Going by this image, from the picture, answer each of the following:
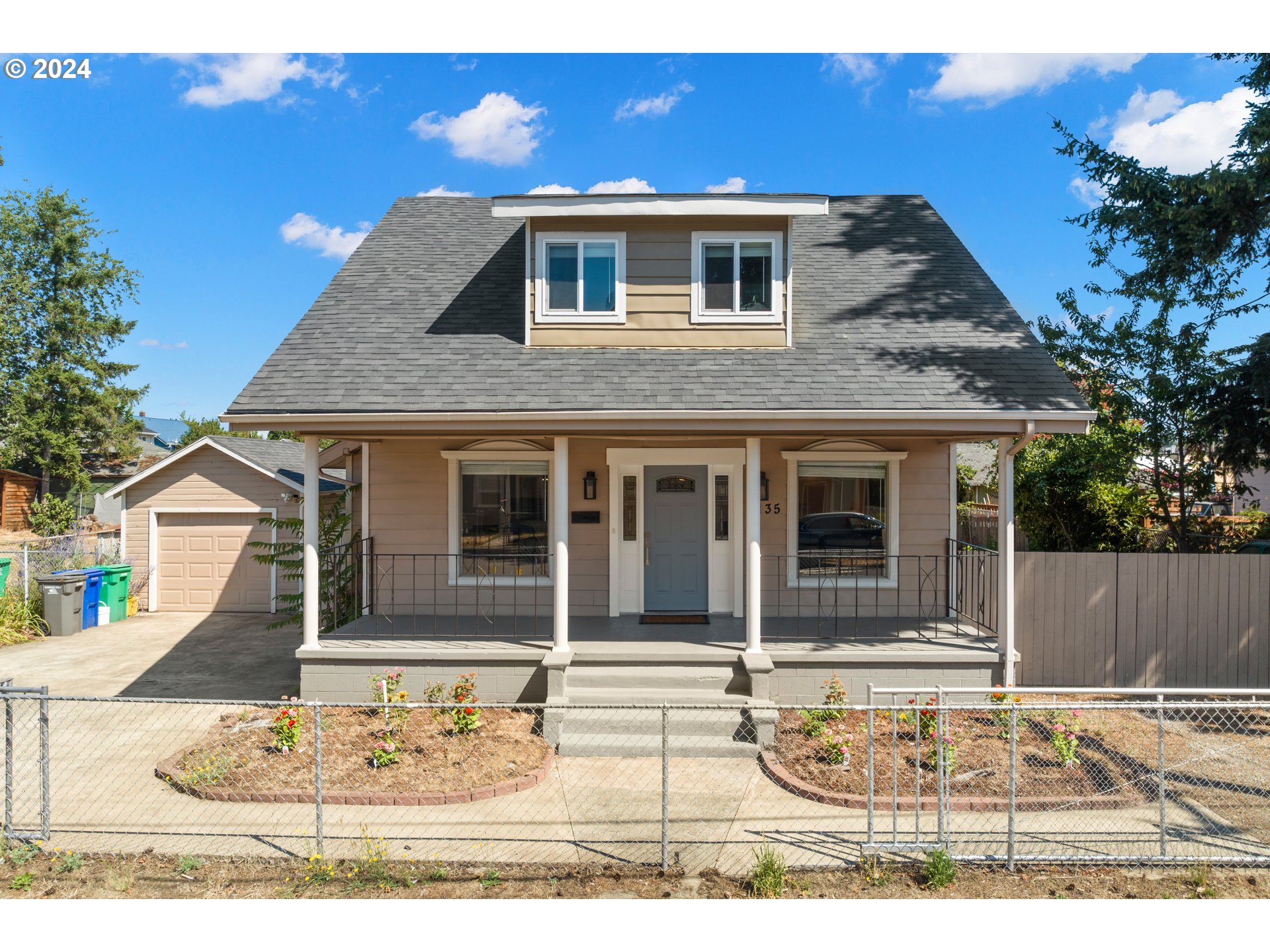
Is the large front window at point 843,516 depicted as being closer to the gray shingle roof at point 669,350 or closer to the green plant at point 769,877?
the gray shingle roof at point 669,350

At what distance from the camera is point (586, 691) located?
7.51 meters

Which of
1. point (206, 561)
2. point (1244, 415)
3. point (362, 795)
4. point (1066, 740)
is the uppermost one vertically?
point (1244, 415)

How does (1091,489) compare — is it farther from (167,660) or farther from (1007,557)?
(167,660)

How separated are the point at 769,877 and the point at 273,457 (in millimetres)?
14969

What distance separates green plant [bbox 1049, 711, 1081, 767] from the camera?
613 centimetres

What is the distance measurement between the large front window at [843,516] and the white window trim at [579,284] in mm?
3292

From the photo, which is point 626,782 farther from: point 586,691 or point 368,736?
point 368,736

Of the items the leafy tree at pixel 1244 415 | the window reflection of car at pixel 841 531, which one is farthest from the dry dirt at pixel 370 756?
the leafy tree at pixel 1244 415

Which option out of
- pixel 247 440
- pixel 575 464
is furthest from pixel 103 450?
pixel 575 464

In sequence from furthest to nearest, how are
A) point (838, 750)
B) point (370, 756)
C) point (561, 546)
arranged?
1. point (561, 546)
2. point (370, 756)
3. point (838, 750)

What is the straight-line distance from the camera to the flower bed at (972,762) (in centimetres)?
567

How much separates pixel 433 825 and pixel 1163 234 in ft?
44.1

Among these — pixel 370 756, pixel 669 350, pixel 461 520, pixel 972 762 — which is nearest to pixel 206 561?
pixel 461 520

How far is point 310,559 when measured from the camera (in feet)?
25.9
